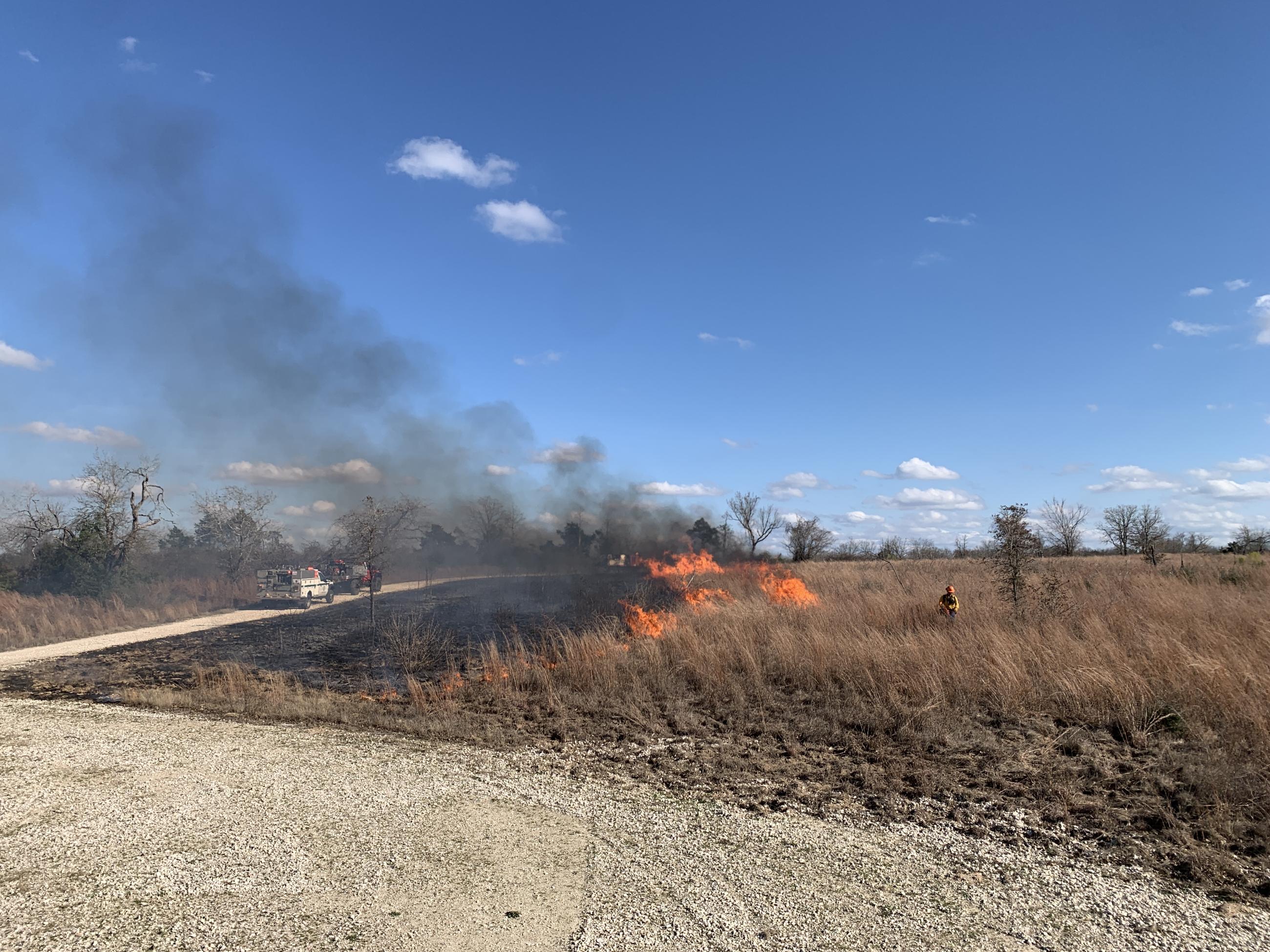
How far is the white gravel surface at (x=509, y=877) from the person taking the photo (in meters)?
4.31

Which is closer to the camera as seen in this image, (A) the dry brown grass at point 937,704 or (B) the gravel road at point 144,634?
(A) the dry brown grass at point 937,704

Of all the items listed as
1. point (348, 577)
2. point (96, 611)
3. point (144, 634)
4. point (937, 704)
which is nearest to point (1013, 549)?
point (937, 704)

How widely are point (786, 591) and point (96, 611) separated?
30.2m

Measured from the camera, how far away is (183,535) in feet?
174

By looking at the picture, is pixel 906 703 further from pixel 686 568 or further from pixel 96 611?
pixel 96 611

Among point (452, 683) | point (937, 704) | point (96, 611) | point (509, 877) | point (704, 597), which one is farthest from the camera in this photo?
point (96, 611)

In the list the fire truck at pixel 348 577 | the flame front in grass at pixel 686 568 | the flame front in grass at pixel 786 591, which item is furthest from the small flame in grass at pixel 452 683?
the fire truck at pixel 348 577

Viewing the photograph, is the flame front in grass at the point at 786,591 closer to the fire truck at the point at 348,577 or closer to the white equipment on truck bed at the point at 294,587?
the fire truck at the point at 348,577

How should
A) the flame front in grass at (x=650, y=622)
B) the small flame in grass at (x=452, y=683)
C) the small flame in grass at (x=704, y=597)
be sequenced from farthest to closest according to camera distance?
the small flame in grass at (x=704, y=597)
the flame front in grass at (x=650, y=622)
the small flame in grass at (x=452, y=683)

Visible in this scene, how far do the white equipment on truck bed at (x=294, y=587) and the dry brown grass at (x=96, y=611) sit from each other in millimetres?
1832

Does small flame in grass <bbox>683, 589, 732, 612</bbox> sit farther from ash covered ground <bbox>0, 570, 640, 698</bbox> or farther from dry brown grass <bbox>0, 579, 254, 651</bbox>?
dry brown grass <bbox>0, 579, 254, 651</bbox>

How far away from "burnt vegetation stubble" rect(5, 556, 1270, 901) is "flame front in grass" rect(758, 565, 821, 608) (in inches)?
27.9

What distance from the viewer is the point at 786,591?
21.6m

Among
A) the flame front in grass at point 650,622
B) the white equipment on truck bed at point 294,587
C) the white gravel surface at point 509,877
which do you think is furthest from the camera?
the white equipment on truck bed at point 294,587
